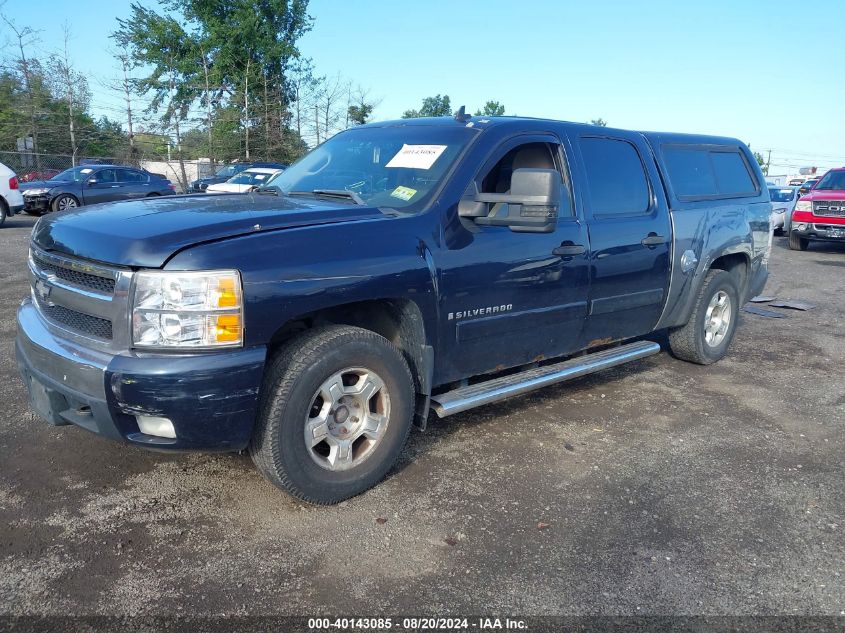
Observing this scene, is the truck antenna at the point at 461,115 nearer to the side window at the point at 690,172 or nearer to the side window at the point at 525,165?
the side window at the point at 525,165

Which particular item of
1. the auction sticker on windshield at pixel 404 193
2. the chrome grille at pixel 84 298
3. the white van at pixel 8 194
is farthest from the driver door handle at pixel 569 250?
the white van at pixel 8 194

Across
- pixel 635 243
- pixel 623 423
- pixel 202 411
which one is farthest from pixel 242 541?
pixel 635 243

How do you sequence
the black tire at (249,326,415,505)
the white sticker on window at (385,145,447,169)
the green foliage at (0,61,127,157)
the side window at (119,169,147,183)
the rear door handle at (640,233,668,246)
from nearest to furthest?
the black tire at (249,326,415,505) → the white sticker on window at (385,145,447,169) → the rear door handle at (640,233,668,246) → the side window at (119,169,147,183) → the green foliage at (0,61,127,157)

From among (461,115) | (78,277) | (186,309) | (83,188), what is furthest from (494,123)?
(83,188)

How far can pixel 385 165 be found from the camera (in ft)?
13.2

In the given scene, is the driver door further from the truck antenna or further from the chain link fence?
the chain link fence

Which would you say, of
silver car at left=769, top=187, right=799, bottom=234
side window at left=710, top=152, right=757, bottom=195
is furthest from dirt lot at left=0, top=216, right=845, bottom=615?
silver car at left=769, top=187, right=799, bottom=234

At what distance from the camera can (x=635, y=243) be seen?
183 inches

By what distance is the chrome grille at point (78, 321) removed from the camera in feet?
9.59

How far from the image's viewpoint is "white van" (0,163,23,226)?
1538 centimetres

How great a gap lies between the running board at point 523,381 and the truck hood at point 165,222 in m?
1.09

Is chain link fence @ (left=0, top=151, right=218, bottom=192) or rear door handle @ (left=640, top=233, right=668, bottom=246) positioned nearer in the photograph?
rear door handle @ (left=640, top=233, right=668, bottom=246)

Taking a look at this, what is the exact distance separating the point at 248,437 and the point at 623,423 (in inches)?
105

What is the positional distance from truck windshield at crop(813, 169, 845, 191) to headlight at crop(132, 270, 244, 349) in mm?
16243
